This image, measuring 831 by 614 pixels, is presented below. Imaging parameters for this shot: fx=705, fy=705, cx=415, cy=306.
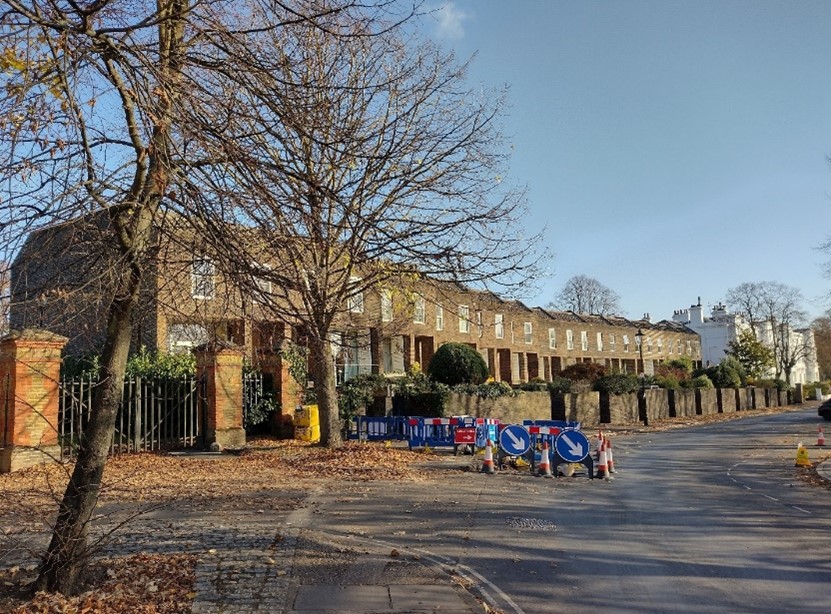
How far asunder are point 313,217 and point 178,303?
2.06 m

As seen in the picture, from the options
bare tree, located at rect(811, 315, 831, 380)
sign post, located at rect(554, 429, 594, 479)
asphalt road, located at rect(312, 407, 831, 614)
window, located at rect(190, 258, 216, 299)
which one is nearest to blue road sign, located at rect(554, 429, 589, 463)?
sign post, located at rect(554, 429, 594, 479)

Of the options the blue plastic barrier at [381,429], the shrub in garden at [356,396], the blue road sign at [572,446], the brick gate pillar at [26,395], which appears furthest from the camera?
the shrub in garden at [356,396]

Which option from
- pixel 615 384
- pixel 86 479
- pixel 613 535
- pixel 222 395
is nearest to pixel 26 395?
pixel 222 395

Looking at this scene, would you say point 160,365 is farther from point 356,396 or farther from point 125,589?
point 125,589

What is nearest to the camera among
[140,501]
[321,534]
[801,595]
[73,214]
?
[73,214]

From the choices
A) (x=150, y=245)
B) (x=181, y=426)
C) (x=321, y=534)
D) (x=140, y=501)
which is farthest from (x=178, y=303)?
(x=181, y=426)

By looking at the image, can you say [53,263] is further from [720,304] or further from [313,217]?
[720,304]

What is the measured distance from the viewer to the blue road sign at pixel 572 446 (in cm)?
1331

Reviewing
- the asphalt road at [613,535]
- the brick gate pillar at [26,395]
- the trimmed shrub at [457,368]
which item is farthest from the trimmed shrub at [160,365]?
the trimmed shrub at [457,368]

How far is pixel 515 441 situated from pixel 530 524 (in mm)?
5240

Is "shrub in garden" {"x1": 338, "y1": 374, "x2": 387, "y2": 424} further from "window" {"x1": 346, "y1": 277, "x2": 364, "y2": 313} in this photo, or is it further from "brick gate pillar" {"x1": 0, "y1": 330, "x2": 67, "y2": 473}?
"brick gate pillar" {"x1": 0, "y1": 330, "x2": 67, "y2": 473}

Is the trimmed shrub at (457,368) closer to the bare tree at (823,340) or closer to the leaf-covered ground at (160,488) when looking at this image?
the leaf-covered ground at (160,488)

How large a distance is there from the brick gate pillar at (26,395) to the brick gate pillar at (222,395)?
402 centimetres

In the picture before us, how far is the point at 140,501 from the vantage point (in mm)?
9891
